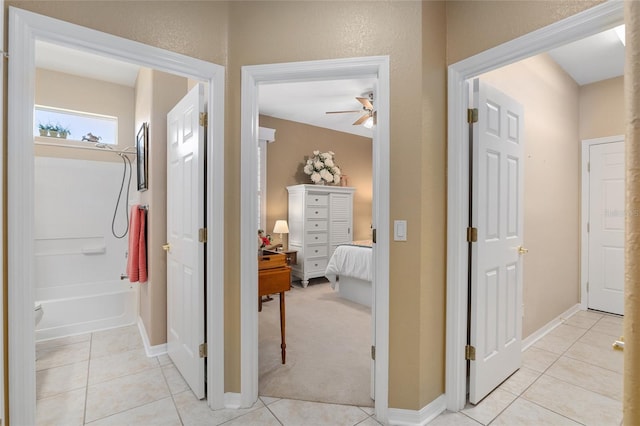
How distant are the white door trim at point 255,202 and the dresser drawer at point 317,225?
312cm

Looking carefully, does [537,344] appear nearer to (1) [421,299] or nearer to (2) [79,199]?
(1) [421,299]

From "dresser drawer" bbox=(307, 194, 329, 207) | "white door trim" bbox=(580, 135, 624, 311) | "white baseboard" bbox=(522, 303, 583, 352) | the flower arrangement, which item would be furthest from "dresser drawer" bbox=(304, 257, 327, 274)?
"white door trim" bbox=(580, 135, 624, 311)

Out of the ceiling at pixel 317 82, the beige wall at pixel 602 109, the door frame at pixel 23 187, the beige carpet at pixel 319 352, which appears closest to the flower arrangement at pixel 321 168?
the ceiling at pixel 317 82

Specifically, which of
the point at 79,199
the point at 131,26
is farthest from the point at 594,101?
the point at 79,199

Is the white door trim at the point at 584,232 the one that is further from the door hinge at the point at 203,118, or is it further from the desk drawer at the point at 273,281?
the door hinge at the point at 203,118

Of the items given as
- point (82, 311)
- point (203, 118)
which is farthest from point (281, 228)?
point (203, 118)

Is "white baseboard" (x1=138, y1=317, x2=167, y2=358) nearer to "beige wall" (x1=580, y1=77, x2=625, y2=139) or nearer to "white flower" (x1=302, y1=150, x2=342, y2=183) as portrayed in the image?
"white flower" (x1=302, y1=150, x2=342, y2=183)

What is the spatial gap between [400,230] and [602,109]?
3.68 metres

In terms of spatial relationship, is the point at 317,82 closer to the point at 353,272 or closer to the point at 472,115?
the point at 472,115

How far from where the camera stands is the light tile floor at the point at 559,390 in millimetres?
1813

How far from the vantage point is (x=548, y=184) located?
311 cm

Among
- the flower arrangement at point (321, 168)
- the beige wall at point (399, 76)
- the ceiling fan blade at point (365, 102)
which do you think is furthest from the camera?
the flower arrangement at point (321, 168)

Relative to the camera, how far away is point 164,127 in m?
2.64

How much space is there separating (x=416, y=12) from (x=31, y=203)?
2.20 meters
